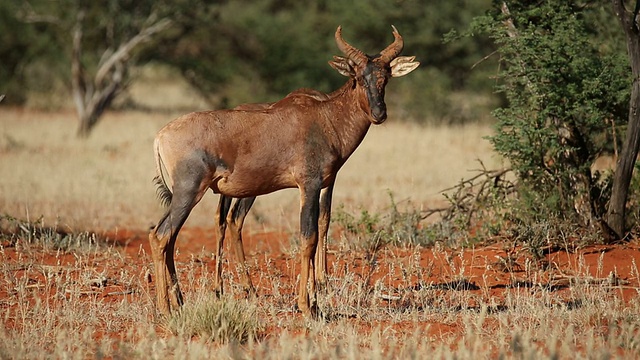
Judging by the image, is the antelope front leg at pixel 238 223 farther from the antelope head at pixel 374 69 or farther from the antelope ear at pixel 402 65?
the antelope ear at pixel 402 65

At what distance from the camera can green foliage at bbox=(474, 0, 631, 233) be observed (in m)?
11.0

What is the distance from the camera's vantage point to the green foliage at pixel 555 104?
11.0m

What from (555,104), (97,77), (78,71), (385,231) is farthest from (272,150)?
(97,77)

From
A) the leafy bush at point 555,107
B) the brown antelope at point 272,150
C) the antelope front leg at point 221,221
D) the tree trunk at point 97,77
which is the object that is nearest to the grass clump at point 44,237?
the antelope front leg at point 221,221

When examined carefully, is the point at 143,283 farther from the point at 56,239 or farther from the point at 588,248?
the point at 588,248

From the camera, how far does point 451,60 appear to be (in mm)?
31781

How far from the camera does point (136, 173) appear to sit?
764 inches

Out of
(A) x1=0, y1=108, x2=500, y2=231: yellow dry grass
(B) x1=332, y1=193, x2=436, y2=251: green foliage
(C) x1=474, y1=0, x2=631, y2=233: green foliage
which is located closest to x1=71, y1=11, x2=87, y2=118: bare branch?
(A) x1=0, y1=108, x2=500, y2=231: yellow dry grass

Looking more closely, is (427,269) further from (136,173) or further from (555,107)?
(136,173)

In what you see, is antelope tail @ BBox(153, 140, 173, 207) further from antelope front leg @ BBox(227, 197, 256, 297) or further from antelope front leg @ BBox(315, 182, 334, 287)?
antelope front leg @ BBox(315, 182, 334, 287)

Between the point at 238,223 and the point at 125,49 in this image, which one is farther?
the point at 125,49

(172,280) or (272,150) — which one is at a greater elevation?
(272,150)

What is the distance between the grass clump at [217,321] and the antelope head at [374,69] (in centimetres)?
228

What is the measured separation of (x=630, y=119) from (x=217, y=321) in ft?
18.1
